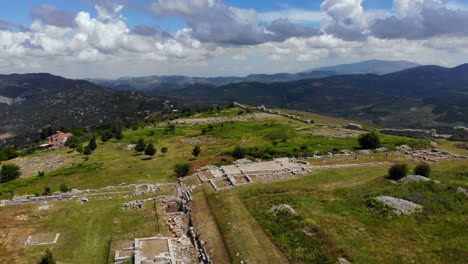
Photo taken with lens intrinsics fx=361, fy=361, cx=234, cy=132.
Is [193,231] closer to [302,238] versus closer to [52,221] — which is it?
[302,238]

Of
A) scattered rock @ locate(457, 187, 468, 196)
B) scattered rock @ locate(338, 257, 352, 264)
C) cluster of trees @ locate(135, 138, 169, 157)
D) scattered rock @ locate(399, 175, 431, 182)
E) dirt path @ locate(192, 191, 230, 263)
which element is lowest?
cluster of trees @ locate(135, 138, 169, 157)

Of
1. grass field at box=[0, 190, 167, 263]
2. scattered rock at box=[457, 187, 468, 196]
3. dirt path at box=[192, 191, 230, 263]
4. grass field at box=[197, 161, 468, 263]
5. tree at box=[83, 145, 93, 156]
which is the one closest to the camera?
grass field at box=[197, 161, 468, 263]

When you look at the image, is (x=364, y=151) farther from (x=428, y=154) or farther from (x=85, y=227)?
(x=85, y=227)

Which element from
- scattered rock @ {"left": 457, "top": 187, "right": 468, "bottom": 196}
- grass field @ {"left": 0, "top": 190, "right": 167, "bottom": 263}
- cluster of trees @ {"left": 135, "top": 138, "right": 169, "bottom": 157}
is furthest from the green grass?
scattered rock @ {"left": 457, "top": 187, "right": 468, "bottom": 196}

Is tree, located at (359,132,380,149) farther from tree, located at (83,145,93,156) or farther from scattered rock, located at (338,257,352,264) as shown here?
tree, located at (83,145,93,156)

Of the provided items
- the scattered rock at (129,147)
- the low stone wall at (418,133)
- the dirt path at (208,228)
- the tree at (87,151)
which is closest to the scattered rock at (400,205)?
the dirt path at (208,228)

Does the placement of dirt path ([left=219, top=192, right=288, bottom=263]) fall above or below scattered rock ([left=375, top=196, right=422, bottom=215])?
below
